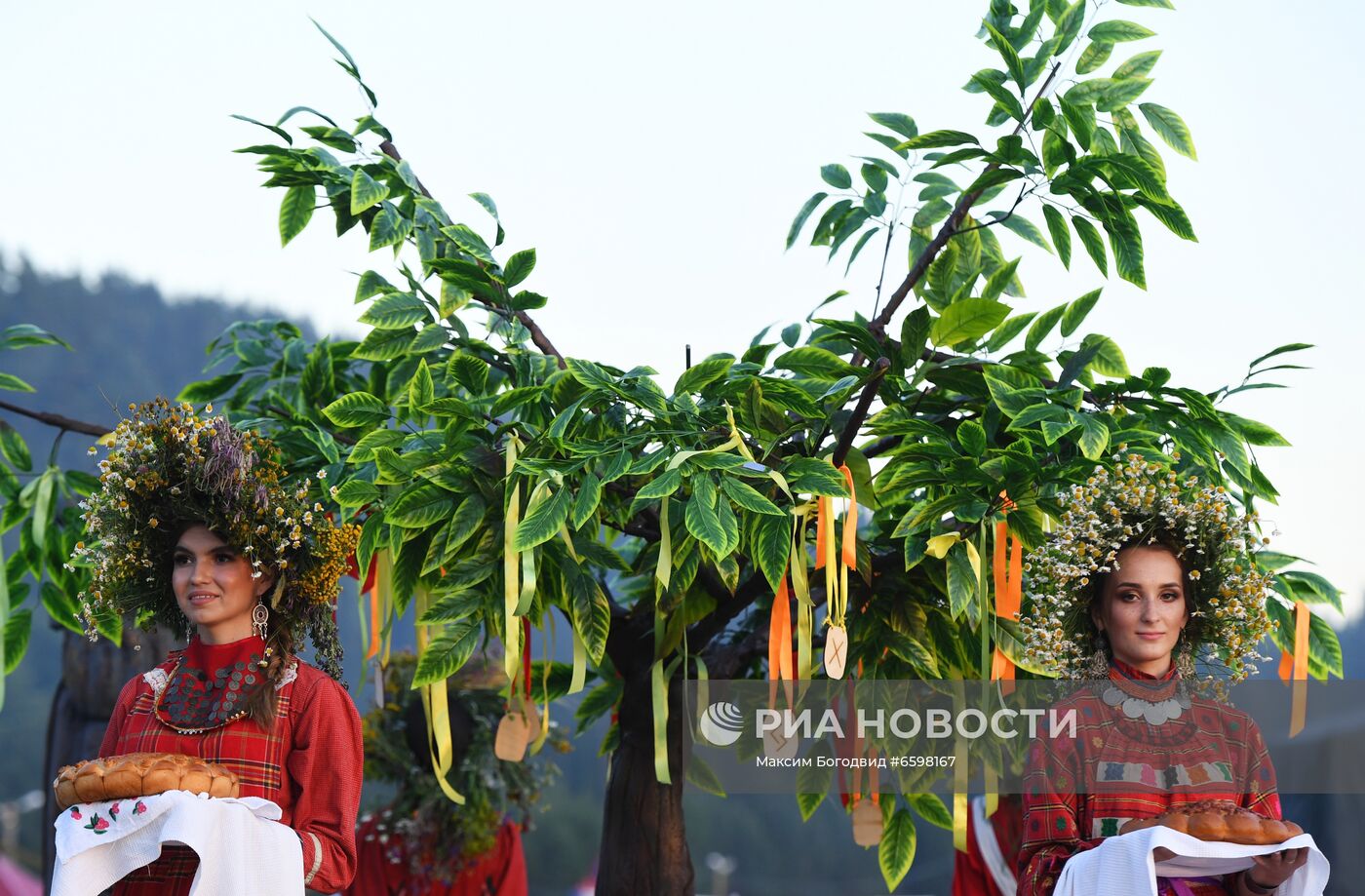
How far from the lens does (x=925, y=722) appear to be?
2.92 metres

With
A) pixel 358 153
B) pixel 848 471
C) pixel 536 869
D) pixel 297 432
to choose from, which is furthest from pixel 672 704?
pixel 536 869

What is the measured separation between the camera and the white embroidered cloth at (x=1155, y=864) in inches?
77.1

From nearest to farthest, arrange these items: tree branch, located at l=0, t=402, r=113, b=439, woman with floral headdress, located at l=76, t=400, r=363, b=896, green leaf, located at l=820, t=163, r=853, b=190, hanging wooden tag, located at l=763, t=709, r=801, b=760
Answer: woman with floral headdress, located at l=76, t=400, r=363, b=896 < hanging wooden tag, located at l=763, t=709, r=801, b=760 < green leaf, located at l=820, t=163, r=853, b=190 < tree branch, located at l=0, t=402, r=113, b=439

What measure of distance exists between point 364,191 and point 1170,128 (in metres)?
1.59

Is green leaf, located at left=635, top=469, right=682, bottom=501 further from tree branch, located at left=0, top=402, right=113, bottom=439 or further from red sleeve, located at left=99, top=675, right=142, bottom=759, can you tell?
tree branch, located at left=0, top=402, right=113, bottom=439

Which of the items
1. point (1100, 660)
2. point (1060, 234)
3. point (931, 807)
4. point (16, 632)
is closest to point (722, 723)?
point (931, 807)

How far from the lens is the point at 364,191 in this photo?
2760 mm

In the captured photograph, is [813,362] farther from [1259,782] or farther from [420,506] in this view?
[1259,782]

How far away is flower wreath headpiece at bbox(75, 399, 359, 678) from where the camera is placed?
227cm

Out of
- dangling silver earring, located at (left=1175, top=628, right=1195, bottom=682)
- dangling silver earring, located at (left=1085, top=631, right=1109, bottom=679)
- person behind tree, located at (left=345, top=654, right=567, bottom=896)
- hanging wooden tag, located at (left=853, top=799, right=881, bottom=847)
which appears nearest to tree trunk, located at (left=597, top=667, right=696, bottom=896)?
hanging wooden tag, located at (left=853, top=799, right=881, bottom=847)

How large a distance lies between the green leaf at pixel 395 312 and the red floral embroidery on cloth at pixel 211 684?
794 mm

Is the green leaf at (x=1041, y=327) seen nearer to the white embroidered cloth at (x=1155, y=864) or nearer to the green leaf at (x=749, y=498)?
the green leaf at (x=749, y=498)

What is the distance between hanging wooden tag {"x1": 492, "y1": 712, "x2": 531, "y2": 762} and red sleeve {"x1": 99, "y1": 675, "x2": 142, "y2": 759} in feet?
2.58

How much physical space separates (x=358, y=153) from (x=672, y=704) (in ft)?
4.48
